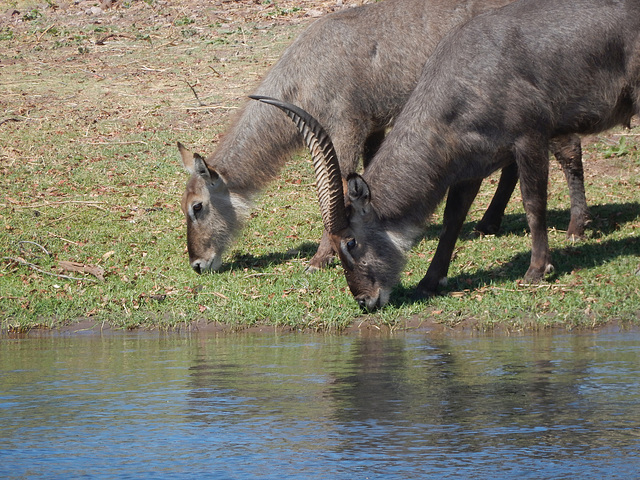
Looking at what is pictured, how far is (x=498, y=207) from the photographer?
985 cm

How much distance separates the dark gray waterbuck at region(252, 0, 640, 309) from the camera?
781 cm

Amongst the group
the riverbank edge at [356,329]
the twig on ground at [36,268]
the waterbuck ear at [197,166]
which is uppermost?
the waterbuck ear at [197,166]

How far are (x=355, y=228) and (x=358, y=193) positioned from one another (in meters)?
0.29

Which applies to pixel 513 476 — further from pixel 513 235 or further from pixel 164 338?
pixel 513 235

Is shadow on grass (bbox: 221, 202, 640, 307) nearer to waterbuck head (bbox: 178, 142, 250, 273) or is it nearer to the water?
waterbuck head (bbox: 178, 142, 250, 273)

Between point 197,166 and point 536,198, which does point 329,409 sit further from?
point 197,166

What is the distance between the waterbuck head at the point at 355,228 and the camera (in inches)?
304

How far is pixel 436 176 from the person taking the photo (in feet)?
26.1

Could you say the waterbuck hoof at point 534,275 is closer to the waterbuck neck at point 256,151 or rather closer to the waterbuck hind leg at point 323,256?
the waterbuck hind leg at point 323,256

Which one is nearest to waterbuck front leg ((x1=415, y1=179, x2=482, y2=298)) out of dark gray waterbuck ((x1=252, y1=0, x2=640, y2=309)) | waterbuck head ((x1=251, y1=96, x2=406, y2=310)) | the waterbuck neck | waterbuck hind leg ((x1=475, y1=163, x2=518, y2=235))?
dark gray waterbuck ((x1=252, y1=0, x2=640, y2=309))

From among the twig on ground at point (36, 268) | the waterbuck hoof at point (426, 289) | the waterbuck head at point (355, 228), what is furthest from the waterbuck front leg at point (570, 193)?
the twig on ground at point (36, 268)

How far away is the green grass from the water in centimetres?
76

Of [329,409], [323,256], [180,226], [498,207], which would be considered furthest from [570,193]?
[329,409]

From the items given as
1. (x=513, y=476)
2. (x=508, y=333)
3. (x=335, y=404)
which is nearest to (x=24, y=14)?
(x=508, y=333)
